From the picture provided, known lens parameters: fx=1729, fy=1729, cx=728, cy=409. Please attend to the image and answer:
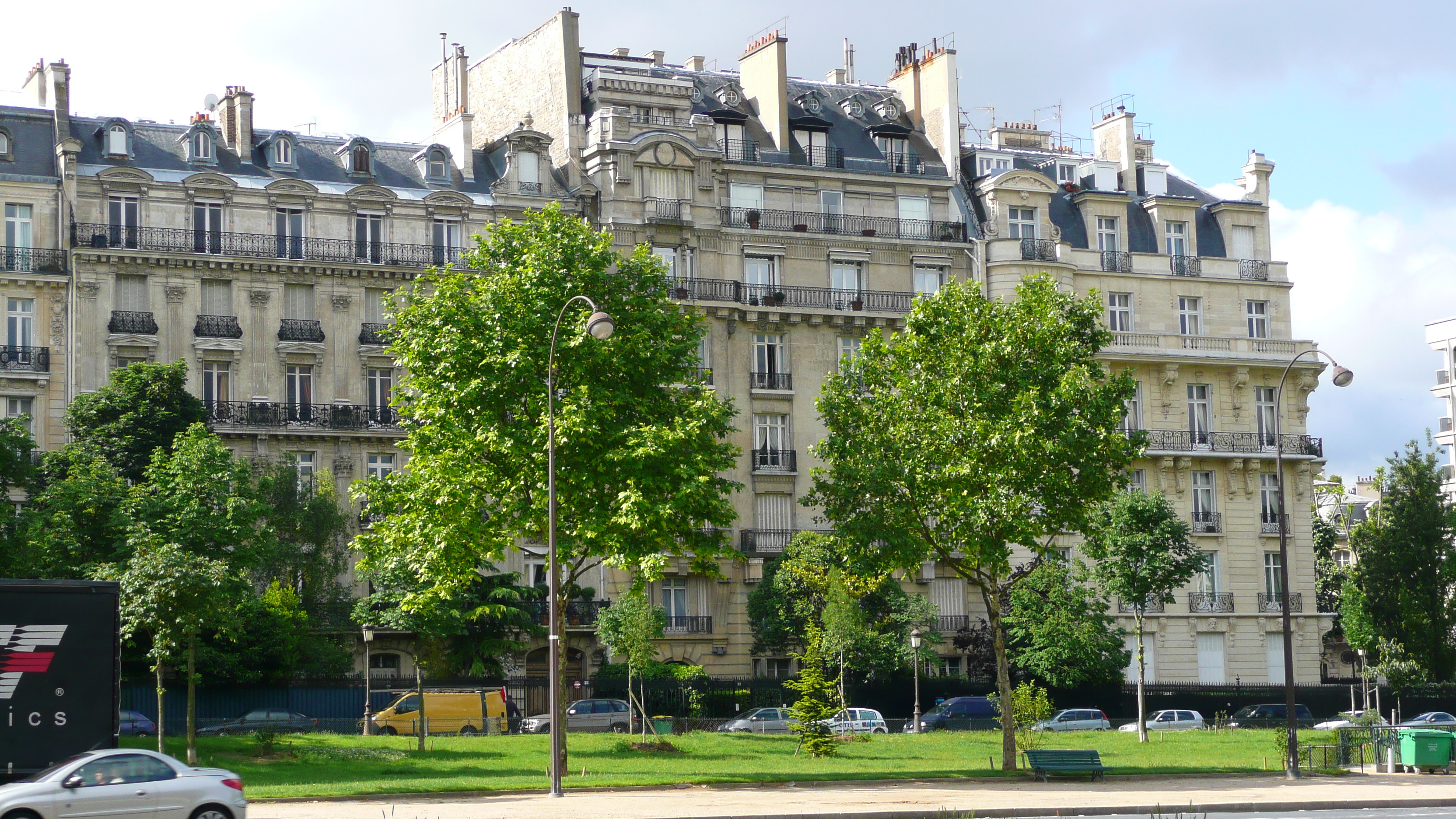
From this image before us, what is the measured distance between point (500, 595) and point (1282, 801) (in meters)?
28.6

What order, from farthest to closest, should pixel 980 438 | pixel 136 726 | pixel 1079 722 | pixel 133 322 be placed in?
pixel 1079 722
pixel 133 322
pixel 136 726
pixel 980 438

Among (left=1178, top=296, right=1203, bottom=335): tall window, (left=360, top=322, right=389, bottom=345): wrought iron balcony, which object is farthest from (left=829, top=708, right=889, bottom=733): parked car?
(left=1178, top=296, right=1203, bottom=335): tall window

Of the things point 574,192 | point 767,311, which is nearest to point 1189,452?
point 767,311

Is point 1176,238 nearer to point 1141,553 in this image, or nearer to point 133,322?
point 1141,553

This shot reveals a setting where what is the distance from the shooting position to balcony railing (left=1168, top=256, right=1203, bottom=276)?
70750 millimetres

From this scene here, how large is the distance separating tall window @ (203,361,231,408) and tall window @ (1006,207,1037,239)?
99.9 ft

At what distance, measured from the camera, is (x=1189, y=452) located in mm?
68375

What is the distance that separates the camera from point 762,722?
5109 cm


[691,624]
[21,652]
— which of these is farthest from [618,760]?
[691,624]

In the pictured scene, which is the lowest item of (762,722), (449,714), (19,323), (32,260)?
(762,722)

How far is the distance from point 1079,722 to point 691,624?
13.8 meters

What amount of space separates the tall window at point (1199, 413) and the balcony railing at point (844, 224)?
11.5m

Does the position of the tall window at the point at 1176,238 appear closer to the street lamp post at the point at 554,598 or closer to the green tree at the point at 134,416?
the green tree at the point at 134,416

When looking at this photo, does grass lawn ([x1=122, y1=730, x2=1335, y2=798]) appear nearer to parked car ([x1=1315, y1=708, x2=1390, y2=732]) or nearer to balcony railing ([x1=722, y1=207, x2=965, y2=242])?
parked car ([x1=1315, y1=708, x2=1390, y2=732])
